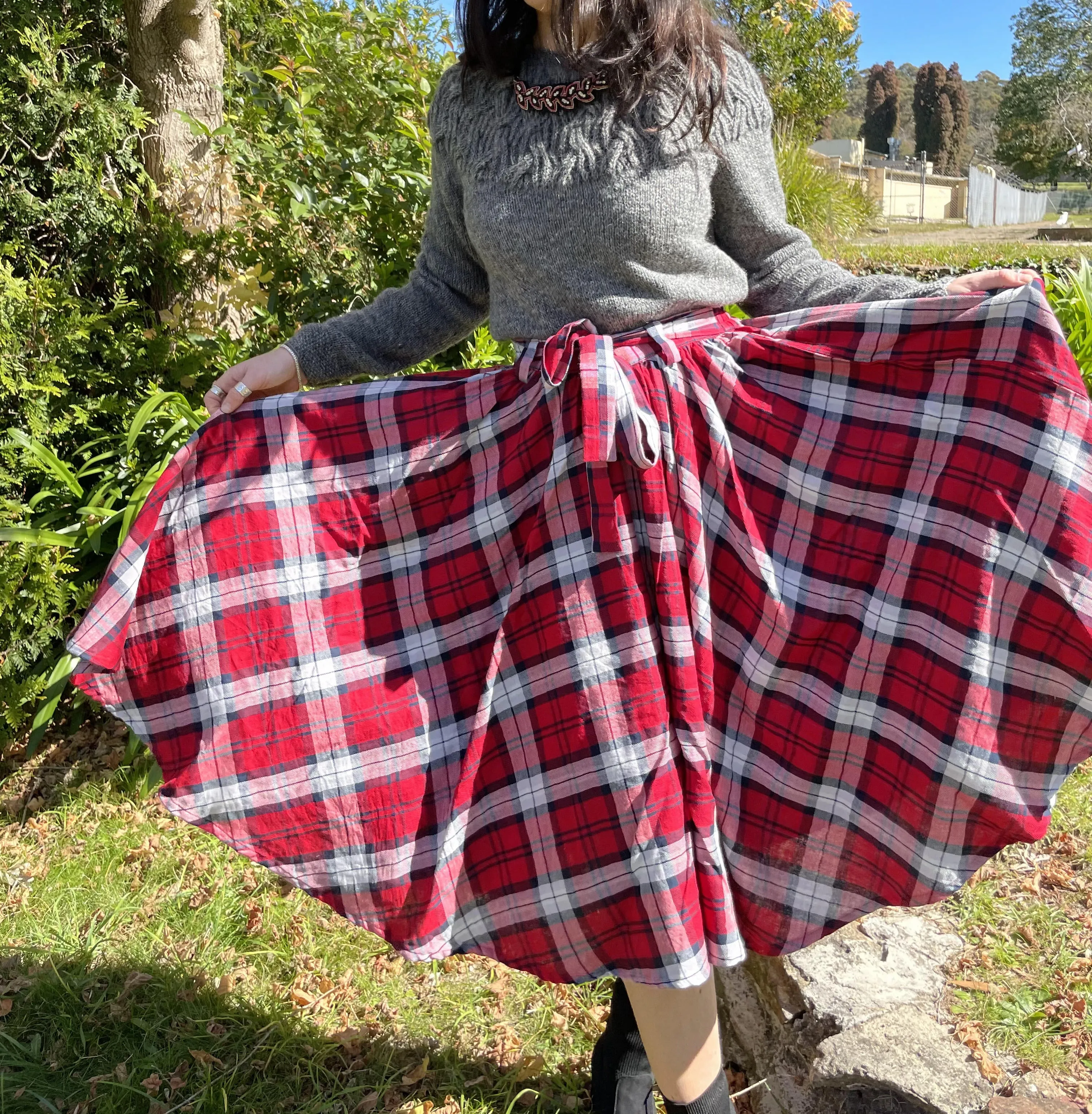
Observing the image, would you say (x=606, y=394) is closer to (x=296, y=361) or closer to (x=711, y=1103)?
(x=296, y=361)

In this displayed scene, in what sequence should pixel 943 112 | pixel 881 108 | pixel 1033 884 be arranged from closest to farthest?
pixel 1033 884 → pixel 943 112 → pixel 881 108

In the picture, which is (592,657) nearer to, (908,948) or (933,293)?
(933,293)

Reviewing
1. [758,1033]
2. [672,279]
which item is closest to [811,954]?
[758,1033]

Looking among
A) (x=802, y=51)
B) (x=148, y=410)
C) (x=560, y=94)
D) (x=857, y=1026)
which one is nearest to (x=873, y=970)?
(x=857, y=1026)

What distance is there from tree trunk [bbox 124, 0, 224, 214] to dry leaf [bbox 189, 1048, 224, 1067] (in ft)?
8.14

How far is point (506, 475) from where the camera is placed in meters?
1.45

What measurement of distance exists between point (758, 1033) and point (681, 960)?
91cm

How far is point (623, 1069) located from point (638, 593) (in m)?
0.99

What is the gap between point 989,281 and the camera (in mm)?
1416

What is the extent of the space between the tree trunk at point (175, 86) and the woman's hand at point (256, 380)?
187 centimetres

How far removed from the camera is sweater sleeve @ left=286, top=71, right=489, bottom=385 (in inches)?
66.0

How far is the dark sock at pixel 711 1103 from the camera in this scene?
151 cm

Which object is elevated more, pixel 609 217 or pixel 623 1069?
pixel 609 217

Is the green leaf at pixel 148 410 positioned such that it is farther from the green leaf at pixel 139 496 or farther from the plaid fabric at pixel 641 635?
the plaid fabric at pixel 641 635
